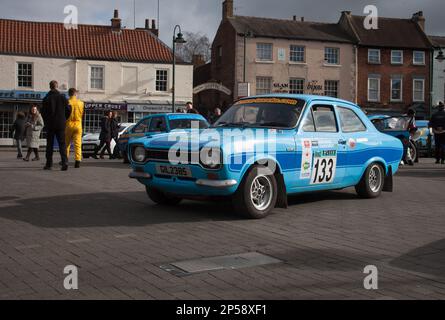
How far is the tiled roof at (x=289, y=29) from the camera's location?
44594mm

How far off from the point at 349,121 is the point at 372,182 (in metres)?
1.21

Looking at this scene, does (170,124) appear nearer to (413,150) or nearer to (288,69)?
(413,150)

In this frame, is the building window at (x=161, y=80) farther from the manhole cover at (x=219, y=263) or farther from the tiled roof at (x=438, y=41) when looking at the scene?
the manhole cover at (x=219, y=263)

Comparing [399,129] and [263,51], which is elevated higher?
[263,51]

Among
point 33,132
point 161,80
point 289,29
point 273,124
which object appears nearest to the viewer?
point 273,124

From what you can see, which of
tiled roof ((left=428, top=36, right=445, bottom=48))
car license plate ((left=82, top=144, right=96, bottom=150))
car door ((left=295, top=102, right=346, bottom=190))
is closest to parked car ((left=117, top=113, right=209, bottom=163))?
car license plate ((left=82, top=144, right=96, bottom=150))

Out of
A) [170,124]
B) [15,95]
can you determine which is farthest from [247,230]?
[15,95]

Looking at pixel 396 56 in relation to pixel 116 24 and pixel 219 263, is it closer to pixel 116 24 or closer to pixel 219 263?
pixel 116 24

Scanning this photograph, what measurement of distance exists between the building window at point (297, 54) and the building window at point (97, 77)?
598 inches

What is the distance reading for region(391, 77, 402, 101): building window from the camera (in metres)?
48.2

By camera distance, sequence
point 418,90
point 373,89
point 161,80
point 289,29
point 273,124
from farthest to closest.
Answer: point 418,90
point 373,89
point 289,29
point 161,80
point 273,124

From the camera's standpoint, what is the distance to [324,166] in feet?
27.1

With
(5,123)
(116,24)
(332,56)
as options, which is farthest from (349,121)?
(332,56)
